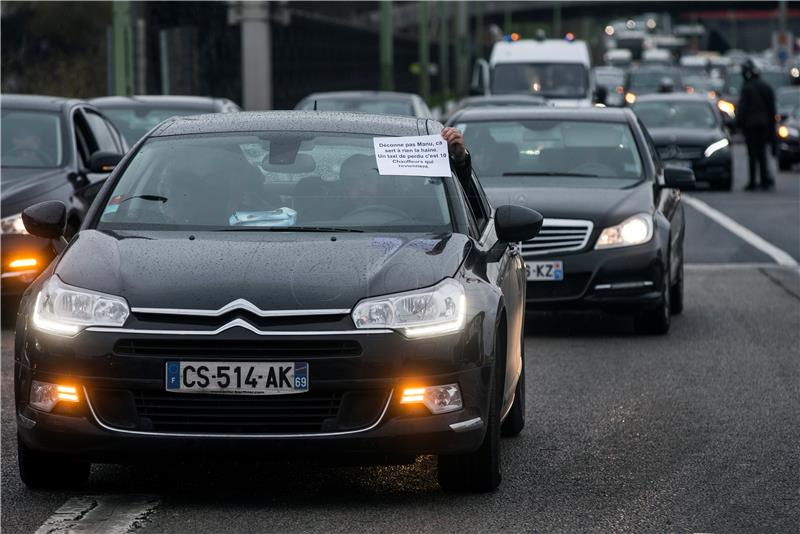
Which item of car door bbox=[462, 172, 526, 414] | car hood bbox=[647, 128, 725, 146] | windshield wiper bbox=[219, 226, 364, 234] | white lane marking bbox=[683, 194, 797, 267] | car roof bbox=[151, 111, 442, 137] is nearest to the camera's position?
windshield wiper bbox=[219, 226, 364, 234]

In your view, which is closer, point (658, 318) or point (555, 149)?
point (658, 318)

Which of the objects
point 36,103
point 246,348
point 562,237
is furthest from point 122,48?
point 246,348

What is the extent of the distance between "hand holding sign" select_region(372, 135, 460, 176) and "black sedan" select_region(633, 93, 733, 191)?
20.5 metres

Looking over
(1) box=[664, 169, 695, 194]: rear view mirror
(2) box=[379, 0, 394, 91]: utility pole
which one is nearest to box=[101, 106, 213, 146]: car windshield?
(1) box=[664, 169, 695, 194]: rear view mirror

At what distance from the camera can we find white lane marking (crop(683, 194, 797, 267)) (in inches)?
707

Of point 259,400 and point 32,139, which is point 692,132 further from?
point 259,400

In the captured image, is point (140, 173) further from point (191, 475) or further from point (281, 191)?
point (191, 475)

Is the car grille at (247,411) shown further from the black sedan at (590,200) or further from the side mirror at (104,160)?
the black sedan at (590,200)

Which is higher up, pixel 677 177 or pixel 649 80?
pixel 677 177

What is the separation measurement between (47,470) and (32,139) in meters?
7.28

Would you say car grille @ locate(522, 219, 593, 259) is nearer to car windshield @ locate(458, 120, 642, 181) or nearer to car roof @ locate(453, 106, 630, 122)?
car windshield @ locate(458, 120, 642, 181)

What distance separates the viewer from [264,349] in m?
6.24

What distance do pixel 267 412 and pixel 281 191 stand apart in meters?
1.36

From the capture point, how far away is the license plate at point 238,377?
6.25m
